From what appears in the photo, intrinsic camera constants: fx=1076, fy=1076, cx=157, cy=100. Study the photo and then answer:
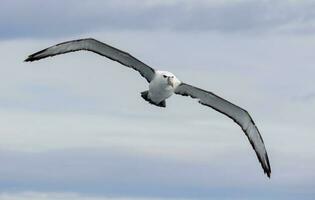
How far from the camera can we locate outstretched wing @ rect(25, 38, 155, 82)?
5359cm

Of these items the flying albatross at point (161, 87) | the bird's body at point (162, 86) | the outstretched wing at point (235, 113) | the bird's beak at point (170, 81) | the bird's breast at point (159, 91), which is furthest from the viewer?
the outstretched wing at point (235, 113)

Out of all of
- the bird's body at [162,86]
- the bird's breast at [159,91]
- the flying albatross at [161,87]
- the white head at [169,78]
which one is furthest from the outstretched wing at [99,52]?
the bird's breast at [159,91]

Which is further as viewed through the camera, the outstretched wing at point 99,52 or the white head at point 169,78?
the outstretched wing at point 99,52

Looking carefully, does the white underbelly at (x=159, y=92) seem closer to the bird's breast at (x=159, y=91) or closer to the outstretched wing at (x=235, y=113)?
the bird's breast at (x=159, y=91)

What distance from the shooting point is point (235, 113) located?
2248 inches

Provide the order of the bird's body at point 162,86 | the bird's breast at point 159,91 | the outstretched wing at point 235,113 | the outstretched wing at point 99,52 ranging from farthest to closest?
1. the outstretched wing at point 235,113
2. the outstretched wing at point 99,52
3. the bird's breast at point 159,91
4. the bird's body at point 162,86

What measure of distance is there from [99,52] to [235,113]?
8164mm

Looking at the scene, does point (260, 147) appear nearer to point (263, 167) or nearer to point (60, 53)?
point (263, 167)

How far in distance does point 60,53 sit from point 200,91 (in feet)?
24.8

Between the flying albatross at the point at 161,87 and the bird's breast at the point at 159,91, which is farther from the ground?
the flying albatross at the point at 161,87

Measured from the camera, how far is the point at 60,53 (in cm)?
5366

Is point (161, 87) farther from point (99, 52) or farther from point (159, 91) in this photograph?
point (99, 52)

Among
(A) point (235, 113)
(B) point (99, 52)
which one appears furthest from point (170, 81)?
(A) point (235, 113)

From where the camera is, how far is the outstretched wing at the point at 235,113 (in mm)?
55781
